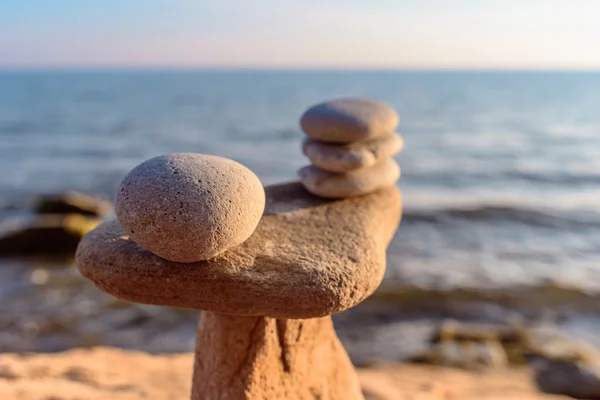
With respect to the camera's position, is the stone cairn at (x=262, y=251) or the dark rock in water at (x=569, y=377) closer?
the stone cairn at (x=262, y=251)

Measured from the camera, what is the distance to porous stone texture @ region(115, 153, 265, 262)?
1.88 metres

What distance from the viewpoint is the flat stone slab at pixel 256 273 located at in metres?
2.09

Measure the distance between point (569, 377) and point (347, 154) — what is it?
3494 millimetres

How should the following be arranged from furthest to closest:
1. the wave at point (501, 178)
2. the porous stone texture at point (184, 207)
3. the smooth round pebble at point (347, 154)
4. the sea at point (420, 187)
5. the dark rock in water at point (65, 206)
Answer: the wave at point (501, 178), the dark rock in water at point (65, 206), the sea at point (420, 187), the smooth round pebble at point (347, 154), the porous stone texture at point (184, 207)

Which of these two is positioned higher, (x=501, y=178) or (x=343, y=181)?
(x=501, y=178)

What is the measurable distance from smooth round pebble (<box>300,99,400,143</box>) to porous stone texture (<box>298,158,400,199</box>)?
19cm

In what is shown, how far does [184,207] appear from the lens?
6.15 feet

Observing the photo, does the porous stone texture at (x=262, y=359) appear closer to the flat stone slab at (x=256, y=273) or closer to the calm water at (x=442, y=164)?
the flat stone slab at (x=256, y=273)

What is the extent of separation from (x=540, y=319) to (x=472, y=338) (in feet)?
3.45

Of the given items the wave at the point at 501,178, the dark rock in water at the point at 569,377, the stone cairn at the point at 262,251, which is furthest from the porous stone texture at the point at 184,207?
the wave at the point at 501,178

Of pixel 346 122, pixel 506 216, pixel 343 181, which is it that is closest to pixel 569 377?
pixel 343 181

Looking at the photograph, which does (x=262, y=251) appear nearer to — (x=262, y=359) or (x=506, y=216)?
(x=262, y=359)

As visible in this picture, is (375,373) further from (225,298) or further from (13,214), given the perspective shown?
(13,214)

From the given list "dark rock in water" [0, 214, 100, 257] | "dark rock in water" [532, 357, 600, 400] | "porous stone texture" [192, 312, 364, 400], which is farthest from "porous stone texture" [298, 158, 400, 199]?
"dark rock in water" [0, 214, 100, 257]
